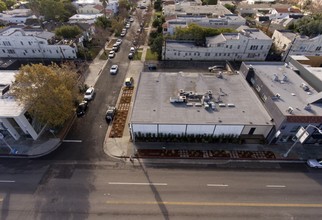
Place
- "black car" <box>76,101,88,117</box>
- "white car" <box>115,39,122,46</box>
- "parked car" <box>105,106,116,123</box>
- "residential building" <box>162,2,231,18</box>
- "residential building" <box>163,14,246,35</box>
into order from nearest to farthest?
1. "parked car" <box>105,106,116,123</box>
2. "black car" <box>76,101,88,117</box>
3. "white car" <box>115,39,122,46</box>
4. "residential building" <box>163,14,246,35</box>
5. "residential building" <box>162,2,231,18</box>

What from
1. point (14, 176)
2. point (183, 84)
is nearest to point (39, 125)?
point (14, 176)

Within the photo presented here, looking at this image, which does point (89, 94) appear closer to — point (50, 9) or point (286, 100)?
point (286, 100)

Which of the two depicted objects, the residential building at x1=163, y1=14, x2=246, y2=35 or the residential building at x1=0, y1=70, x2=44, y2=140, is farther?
the residential building at x1=163, y1=14, x2=246, y2=35

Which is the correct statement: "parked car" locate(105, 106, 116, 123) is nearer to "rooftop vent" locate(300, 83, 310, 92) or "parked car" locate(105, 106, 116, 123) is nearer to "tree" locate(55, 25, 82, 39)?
"tree" locate(55, 25, 82, 39)

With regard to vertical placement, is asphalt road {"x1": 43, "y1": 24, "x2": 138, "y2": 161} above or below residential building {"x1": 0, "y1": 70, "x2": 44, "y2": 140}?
below

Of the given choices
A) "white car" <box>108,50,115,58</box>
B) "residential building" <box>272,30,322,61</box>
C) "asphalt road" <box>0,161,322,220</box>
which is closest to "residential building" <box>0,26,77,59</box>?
"white car" <box>108,50,115,58</box>

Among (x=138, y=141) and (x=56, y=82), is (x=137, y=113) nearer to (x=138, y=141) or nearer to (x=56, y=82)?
(x=138, y=141)

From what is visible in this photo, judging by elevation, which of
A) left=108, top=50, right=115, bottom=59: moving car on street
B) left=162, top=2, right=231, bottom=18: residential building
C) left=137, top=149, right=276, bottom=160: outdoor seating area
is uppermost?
left=162, top=2, right=231, bottom=18: residential building
